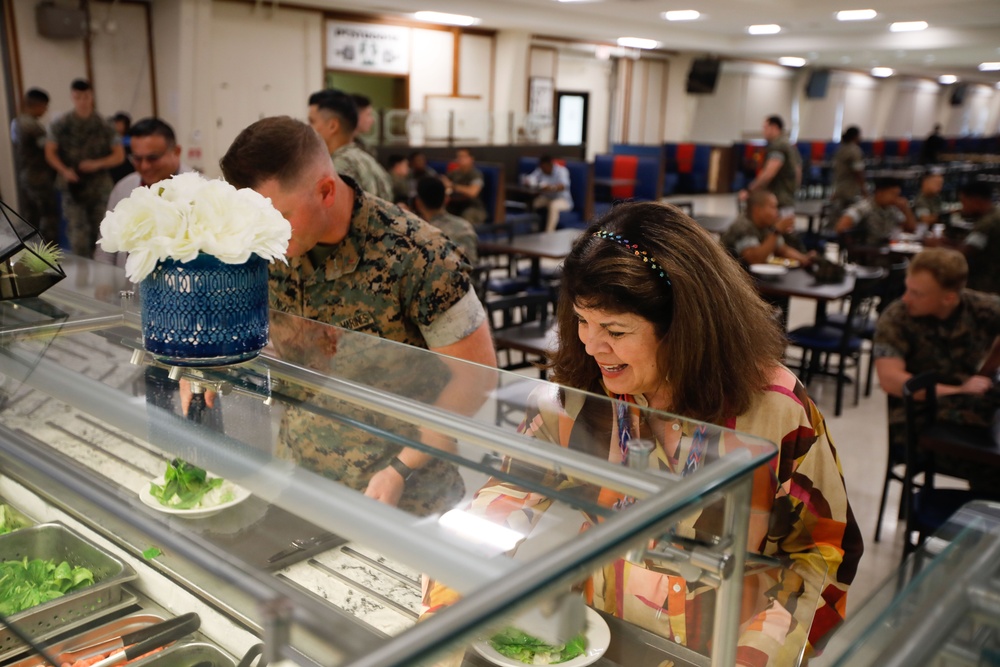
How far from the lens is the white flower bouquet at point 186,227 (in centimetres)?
105

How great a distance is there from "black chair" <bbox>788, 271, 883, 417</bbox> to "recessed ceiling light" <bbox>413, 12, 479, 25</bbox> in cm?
685

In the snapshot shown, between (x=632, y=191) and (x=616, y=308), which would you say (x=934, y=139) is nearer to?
(x=632, y=191)

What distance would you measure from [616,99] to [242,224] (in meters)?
15.5

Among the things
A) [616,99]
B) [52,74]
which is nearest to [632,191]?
[616,99]

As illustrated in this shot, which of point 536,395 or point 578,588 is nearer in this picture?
point 578,588

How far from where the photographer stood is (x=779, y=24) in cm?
1188

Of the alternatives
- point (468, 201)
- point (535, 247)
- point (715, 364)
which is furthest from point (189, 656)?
point (468, 201)

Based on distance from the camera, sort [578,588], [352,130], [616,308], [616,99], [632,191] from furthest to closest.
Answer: [616,99] → [632,191] → [352,130] → [616,308] → [578,588]

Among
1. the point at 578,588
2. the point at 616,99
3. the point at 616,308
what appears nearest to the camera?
the point at 578,588

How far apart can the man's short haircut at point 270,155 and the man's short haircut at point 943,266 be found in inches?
111

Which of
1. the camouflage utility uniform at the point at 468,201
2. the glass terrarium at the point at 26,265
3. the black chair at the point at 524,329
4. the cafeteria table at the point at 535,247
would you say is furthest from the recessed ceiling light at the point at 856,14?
the glass terrarium at the point at 26,265

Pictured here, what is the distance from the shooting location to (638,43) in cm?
1416

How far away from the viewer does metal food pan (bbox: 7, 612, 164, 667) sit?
3.50ft

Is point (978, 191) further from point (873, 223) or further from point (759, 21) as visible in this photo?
point (759, 21)
